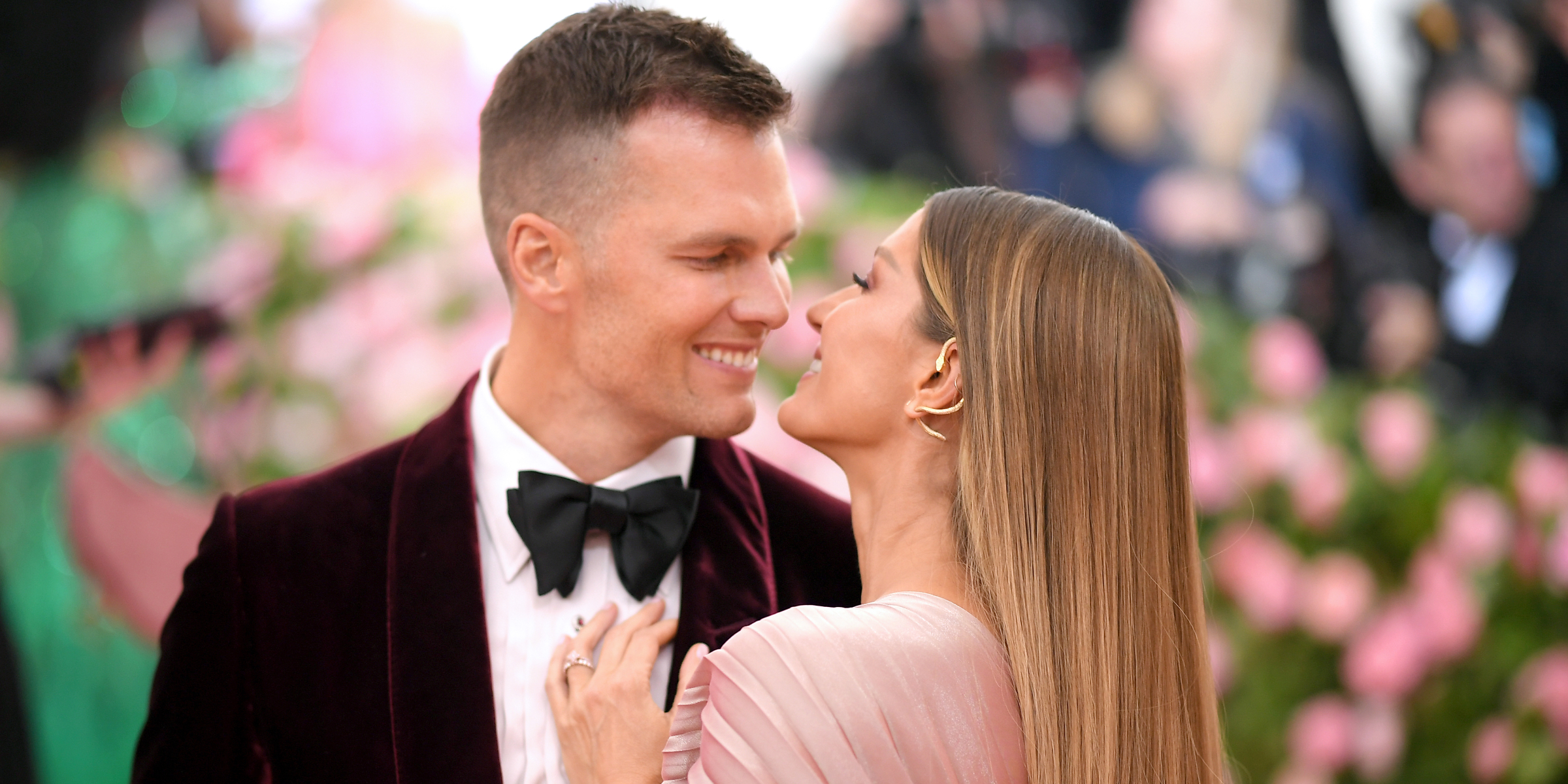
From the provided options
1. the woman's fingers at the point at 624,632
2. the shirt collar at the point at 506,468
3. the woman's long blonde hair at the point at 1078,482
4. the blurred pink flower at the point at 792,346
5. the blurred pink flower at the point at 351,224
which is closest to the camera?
the woman's long blonde hair at the point at 1078,482

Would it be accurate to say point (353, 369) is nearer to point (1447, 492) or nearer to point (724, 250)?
point (724, 250)

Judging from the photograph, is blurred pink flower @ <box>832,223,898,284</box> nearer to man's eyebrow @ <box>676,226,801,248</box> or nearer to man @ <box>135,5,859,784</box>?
man @ <box>135,5,859,784</box>

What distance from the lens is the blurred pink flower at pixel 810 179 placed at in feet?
9.46

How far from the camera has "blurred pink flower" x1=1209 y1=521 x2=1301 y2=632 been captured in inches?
121

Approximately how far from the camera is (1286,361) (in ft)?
10.5

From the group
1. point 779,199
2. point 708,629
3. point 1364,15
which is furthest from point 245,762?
point 1364,15

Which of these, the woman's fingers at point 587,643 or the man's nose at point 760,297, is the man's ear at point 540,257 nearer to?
the man's nose at point 760,297

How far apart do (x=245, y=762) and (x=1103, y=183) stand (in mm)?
2470

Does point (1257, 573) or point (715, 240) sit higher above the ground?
point (715, 240)

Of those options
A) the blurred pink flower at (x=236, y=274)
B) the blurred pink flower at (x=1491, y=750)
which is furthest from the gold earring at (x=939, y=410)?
the blurred pink flower at (x=1491, y=750)

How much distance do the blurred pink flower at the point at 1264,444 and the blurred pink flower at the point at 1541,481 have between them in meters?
0.74

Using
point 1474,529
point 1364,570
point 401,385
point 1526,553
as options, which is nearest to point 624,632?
point 401,385

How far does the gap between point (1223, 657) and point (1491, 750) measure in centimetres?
87

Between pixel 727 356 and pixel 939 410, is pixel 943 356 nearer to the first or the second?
pixel 939 410
